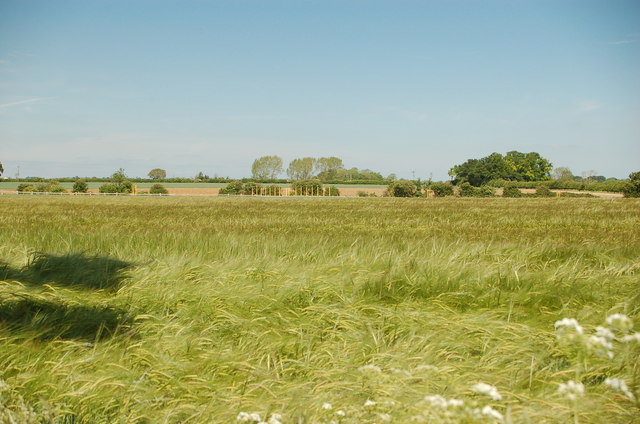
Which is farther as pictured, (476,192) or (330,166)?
(330,166)

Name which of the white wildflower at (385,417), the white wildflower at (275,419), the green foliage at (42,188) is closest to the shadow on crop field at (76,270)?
the white wildflower at (275,419)

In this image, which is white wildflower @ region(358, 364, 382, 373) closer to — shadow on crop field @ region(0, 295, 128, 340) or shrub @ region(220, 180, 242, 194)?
shadow on crop field @ region(0, 295, 128, 340)

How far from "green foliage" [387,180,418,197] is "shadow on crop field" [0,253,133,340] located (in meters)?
56.6

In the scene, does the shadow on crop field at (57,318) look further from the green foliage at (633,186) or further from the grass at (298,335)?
the green foliage at (633,186)

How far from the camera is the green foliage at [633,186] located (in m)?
47.5

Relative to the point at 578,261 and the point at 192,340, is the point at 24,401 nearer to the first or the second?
the point at 192,340

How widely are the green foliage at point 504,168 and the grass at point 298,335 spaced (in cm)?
11866

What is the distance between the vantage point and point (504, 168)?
388 ft

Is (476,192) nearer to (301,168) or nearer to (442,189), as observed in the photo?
(442,189)

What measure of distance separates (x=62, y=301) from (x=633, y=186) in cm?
5724

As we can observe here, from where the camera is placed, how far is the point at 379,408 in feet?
7.03

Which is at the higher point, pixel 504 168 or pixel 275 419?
pixel 504 168

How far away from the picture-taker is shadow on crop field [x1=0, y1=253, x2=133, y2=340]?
3316mm

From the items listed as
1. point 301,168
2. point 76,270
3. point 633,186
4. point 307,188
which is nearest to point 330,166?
point 301,168
